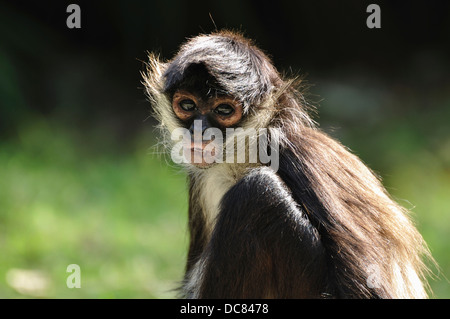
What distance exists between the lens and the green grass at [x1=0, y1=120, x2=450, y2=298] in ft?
31.3

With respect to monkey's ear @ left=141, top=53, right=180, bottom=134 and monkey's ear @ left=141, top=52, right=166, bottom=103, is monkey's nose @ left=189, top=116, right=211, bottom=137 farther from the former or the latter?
monkey's ear @ left=141, top=52, right=166, bottom=103

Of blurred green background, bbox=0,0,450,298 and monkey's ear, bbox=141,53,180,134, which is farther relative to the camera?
blurred green background, bbox=0,0,450,298

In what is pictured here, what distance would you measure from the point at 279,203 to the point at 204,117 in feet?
3.89

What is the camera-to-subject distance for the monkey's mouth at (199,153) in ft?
20.9

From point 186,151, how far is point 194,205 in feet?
4.32

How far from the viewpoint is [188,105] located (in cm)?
645

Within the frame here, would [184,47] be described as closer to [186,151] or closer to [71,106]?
[186,151]

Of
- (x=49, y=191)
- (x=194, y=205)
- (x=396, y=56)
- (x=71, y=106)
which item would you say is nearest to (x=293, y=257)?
(x=194, y=205)

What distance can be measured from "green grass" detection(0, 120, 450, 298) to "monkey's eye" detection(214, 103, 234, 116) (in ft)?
8.23

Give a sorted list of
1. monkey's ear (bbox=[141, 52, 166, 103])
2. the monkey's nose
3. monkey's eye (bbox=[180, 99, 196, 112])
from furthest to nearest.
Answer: monkey's ear (bbox=[141, 52, 166, 103]) < monkey's eye (bbox=[180, 99, 196, 112]) < the monkey's nose

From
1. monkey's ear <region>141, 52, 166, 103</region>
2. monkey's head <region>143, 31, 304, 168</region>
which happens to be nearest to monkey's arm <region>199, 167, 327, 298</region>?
monkey's head <region>143, 31, 304, 168</region>

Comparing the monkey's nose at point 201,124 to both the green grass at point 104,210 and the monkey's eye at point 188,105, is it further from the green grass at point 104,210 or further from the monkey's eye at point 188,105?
the green grass at point 104,210

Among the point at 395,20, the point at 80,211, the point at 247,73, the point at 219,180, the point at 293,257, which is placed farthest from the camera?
the point at 395,20

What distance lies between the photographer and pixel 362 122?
1462cm
